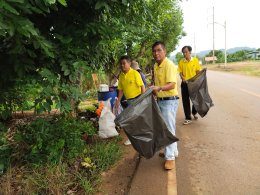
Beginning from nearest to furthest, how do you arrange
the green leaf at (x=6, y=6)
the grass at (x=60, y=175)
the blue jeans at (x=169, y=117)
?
the green leaf at (x=6, y=6), the grass at (x=60, y=175), the blue jeans at (x=169, y=117)

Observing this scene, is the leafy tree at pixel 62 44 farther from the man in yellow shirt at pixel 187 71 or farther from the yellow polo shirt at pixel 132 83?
the man in yellow shirt at pixel 187 71

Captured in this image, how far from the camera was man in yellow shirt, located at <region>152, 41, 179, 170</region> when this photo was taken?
168 inches

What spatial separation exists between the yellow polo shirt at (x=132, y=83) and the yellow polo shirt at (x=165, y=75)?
28.6 inches

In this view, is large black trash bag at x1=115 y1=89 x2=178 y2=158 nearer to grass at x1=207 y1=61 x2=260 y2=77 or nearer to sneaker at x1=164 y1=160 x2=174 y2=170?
sneaker at x1=164 y1=160 x2=174 y2=170

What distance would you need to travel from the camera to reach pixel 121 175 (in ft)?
14.0

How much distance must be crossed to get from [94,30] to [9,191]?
7.69 feet

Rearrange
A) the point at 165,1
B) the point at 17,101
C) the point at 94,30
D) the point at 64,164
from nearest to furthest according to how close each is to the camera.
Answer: the point at 94,30 → the point at 64,164 → the point at 17,101 → the point at 165,1

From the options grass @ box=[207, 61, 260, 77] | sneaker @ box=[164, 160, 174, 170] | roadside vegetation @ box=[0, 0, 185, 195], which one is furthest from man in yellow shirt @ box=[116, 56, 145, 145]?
grass @ box=[207, 61, 260, 77]

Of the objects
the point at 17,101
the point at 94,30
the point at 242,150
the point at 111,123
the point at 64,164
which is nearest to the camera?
the point at 94,30

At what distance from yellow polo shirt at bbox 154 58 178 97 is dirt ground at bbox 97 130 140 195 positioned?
1.26 m

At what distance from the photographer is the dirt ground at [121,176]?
3816 millimetres

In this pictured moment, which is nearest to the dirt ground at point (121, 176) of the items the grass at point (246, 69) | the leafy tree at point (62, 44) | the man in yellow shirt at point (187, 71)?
the leafy tree at point (62, 44)

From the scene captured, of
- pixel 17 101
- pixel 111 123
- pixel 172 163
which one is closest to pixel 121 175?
pixel 172 163

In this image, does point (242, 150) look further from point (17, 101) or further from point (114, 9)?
point (17, 101)
